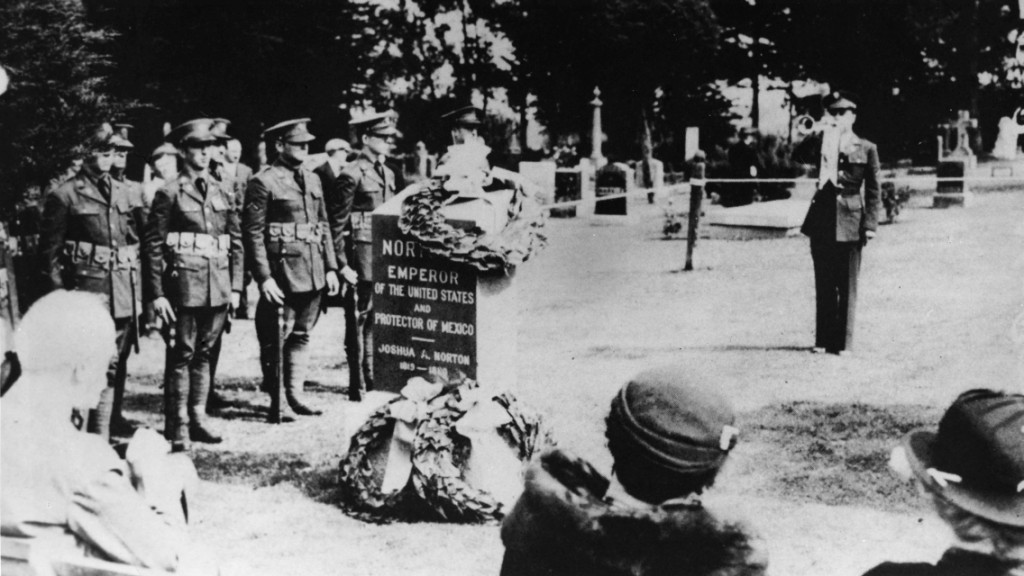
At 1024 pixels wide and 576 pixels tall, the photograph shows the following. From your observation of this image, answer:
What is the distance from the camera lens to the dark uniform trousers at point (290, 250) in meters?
6.06

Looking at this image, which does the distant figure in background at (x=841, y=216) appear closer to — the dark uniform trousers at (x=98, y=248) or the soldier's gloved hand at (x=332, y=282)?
the soldier's gloved hand at (x=332, y=282)

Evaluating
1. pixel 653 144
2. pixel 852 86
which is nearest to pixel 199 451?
pixel 852 86

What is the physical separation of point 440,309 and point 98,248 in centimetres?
202

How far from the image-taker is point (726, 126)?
26.3 feet

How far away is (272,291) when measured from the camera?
6.01 meters

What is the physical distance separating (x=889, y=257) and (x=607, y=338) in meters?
2.96

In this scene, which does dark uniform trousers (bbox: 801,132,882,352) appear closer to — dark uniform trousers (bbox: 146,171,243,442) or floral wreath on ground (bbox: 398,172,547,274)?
floral wreath on ground (bbox: 398,172,547,274)

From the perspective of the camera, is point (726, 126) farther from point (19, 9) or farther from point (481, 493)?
point (19, 9)

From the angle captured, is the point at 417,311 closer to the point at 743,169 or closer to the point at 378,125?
the point at 378,125

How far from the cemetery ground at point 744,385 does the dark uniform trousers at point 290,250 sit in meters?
0.45

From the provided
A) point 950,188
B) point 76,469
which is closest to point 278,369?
point 76,469

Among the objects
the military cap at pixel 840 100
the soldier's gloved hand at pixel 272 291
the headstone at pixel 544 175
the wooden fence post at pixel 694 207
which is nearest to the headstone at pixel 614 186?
the headstone at pixel 544 175

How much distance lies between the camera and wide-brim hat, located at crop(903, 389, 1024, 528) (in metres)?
2.03

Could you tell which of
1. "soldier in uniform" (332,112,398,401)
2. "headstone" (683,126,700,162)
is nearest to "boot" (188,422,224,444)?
"soldier in uniform" (332,112,398,401)
